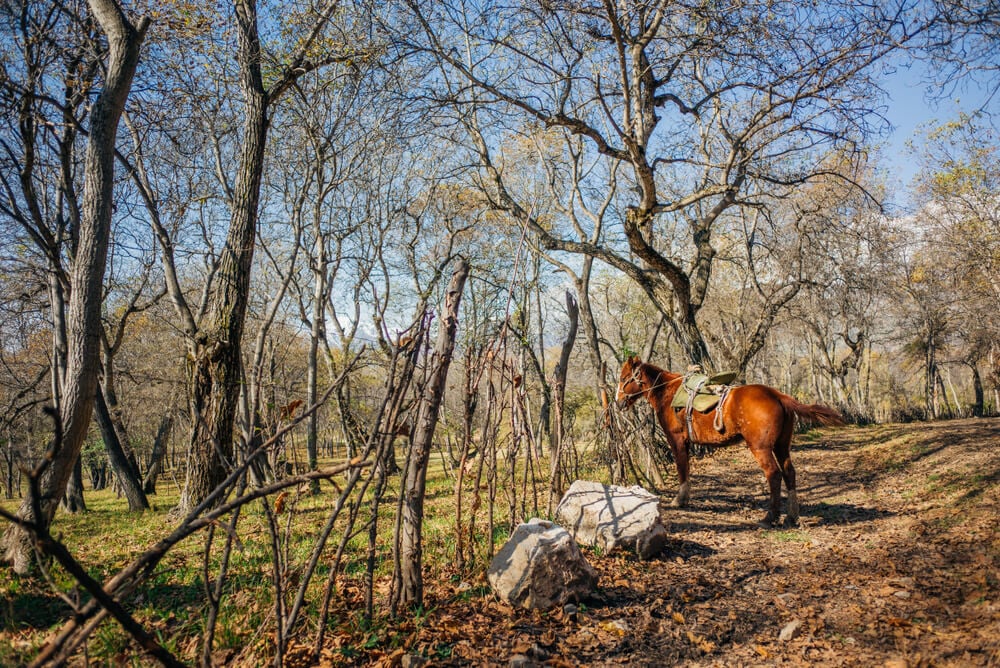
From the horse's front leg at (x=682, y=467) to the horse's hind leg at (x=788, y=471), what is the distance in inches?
48.3

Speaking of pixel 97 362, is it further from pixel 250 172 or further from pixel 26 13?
pixel 26 13

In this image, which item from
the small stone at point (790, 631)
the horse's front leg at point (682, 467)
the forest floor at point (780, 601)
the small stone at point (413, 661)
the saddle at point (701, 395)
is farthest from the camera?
the horse's front leg at point (682, 467)

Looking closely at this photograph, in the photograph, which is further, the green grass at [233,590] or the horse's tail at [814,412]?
the horse's tail at [814,412]

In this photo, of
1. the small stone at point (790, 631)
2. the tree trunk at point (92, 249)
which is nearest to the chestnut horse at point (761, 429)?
the small stone at point (790, 631)

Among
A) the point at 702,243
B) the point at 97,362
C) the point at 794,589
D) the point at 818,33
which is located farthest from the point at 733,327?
the point at 97,362

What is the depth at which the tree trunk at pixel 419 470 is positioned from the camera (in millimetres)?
4027

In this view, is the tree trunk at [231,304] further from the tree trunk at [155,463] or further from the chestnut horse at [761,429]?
the tree trunk at [155,463]

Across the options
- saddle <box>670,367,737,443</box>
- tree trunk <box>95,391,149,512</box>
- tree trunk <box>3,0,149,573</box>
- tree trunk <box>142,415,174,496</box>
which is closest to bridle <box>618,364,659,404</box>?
saddle <box>670,367,737,443</box>

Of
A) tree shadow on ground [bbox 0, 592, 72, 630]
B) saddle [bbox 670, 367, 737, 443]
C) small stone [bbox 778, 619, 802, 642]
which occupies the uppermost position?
saddle [bbox 670, 367, 737, 443]

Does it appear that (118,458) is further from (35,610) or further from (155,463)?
(35,610)

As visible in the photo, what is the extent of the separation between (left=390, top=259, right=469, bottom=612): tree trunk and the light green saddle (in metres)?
4.08

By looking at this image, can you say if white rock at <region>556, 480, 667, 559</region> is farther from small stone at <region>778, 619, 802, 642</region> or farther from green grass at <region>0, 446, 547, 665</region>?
small stone at <region>778, 619, 802, 642</region>

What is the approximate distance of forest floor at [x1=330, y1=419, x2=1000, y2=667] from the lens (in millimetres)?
3428

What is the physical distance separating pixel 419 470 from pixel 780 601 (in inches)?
124
